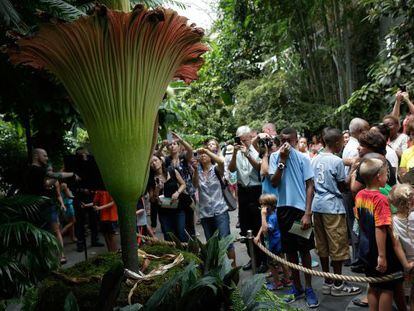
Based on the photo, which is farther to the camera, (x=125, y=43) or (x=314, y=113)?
(x=314, y=113)

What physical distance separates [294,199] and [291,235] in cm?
32

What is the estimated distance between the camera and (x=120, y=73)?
1.25 m

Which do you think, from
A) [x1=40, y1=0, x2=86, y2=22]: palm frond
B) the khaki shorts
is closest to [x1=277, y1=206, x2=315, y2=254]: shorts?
the khaki shorts

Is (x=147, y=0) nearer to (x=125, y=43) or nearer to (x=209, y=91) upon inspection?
(x=125, y=43)

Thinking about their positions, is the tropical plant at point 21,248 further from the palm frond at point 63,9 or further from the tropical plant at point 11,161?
the palm frond at point 63,9

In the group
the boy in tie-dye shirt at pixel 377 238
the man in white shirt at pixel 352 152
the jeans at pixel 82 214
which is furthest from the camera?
the jeans at pixel 82 214

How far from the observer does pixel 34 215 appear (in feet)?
14.5

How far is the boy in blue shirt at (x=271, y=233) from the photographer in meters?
3.93

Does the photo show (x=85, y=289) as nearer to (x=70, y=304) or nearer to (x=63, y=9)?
(x=70, y=304)

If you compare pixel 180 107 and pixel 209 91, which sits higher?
pixel 209 91

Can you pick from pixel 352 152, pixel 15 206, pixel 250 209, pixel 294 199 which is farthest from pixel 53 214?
pixel 352 152

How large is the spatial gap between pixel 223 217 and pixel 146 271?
2.77 meters

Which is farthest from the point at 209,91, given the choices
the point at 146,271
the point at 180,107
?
the point at 146,271

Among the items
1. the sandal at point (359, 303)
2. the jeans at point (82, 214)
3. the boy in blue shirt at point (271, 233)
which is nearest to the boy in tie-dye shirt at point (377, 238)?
the sandal at point (359, 303)
